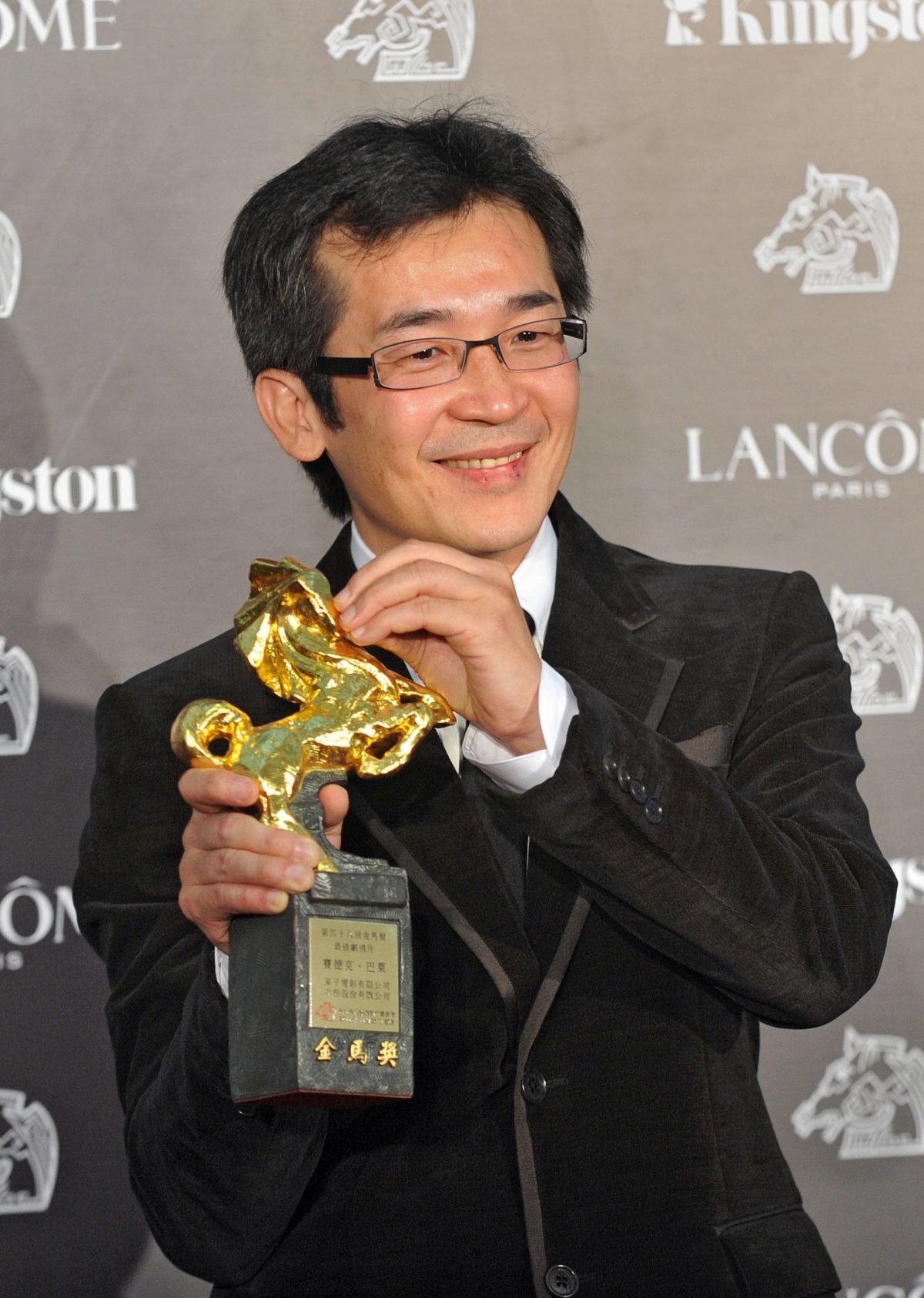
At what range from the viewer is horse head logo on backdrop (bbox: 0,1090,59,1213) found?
9.15 feet

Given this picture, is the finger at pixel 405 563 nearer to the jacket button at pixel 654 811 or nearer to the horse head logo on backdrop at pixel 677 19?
the jacket button at pixel 654 811

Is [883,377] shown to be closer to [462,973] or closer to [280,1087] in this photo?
[462,973]

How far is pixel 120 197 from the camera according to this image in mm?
2836

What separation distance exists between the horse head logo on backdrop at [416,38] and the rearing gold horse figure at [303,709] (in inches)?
59.8

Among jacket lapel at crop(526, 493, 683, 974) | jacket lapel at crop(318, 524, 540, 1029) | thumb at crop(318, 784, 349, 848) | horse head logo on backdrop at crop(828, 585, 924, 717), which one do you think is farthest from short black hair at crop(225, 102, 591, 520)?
horse head logo on backdrop at crop(828, 585, 924, 717)

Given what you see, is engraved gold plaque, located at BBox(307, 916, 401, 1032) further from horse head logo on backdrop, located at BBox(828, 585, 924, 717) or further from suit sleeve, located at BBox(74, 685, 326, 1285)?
horse head logo on backdrop, located at BBox(828, 585, 924, 717)

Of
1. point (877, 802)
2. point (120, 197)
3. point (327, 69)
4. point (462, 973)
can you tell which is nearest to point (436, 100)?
point (327, 69)

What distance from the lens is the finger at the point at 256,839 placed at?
1400mm

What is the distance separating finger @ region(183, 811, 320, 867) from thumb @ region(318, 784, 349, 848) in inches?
2.3

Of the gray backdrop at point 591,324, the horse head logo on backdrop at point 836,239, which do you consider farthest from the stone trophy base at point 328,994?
the horse head logo on backdrop at point 836,239

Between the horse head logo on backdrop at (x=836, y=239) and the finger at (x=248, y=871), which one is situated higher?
the horse head logo on backdrop at (x=836, y=239)

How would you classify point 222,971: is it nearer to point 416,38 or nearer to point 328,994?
point 328,994

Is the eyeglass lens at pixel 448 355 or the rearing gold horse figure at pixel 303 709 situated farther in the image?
the eyeglass lens at pixel 448 355

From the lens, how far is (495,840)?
6.19ft
